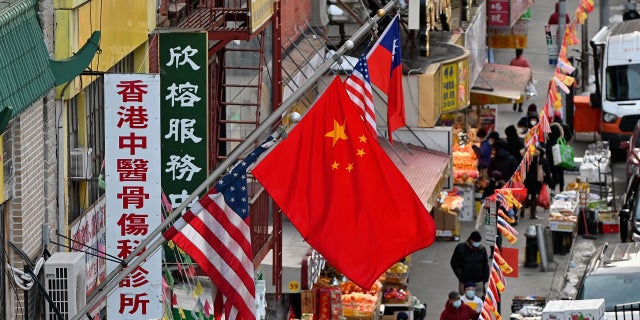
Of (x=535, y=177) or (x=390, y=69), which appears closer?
(x=390, y=69)

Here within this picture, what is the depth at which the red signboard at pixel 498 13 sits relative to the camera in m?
42.8

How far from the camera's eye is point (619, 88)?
37781 mm

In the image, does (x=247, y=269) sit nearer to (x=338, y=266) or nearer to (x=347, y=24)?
(x=338, y=266)

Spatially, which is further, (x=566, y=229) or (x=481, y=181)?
(x=481, y=181)

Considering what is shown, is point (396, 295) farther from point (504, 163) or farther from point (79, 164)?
point (79, 164)

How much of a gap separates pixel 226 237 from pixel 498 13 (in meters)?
29.7

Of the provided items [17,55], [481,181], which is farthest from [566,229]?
[17,55]

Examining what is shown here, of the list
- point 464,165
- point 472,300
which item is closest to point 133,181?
point 472,300

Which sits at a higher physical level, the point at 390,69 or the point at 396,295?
the point at 390,69

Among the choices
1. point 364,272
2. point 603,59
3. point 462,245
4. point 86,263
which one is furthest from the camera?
point 603,59

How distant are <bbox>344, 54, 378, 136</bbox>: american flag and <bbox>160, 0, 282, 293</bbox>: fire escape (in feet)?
7.28

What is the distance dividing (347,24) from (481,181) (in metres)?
5.94

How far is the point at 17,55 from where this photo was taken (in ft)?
45.2

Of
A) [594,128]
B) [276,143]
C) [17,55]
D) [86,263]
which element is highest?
[17,55]
